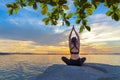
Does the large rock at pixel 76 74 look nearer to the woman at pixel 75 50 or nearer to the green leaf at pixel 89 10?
the woman at pixel 75 50

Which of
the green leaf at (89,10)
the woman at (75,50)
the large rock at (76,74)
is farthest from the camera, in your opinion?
the woman at (75,50)

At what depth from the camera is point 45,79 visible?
47.3ft

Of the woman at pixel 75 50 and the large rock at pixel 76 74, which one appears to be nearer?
the large rock at pixel 76 74

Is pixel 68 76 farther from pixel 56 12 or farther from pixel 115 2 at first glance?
pixel 115 2

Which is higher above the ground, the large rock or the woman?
the woman

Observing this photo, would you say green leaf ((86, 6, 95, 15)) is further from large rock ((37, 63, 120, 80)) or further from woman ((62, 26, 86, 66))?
woman ((62, 26, 86, 66))

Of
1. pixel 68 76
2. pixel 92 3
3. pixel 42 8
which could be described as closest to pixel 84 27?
pixel 92 3

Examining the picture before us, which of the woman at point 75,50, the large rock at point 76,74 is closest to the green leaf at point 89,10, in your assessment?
the large rock at point 76,74

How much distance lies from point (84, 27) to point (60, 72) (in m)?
9.46

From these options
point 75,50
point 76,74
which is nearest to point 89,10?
point 76,74

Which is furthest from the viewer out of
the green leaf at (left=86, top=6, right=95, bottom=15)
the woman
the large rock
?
the woman

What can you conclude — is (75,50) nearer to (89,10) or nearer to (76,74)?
(76,74)

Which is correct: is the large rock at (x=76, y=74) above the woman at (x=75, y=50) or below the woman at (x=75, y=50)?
below

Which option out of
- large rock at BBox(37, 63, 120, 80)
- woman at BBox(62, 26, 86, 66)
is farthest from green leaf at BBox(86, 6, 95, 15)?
woman at BBox(62, 26, 86, 66)
